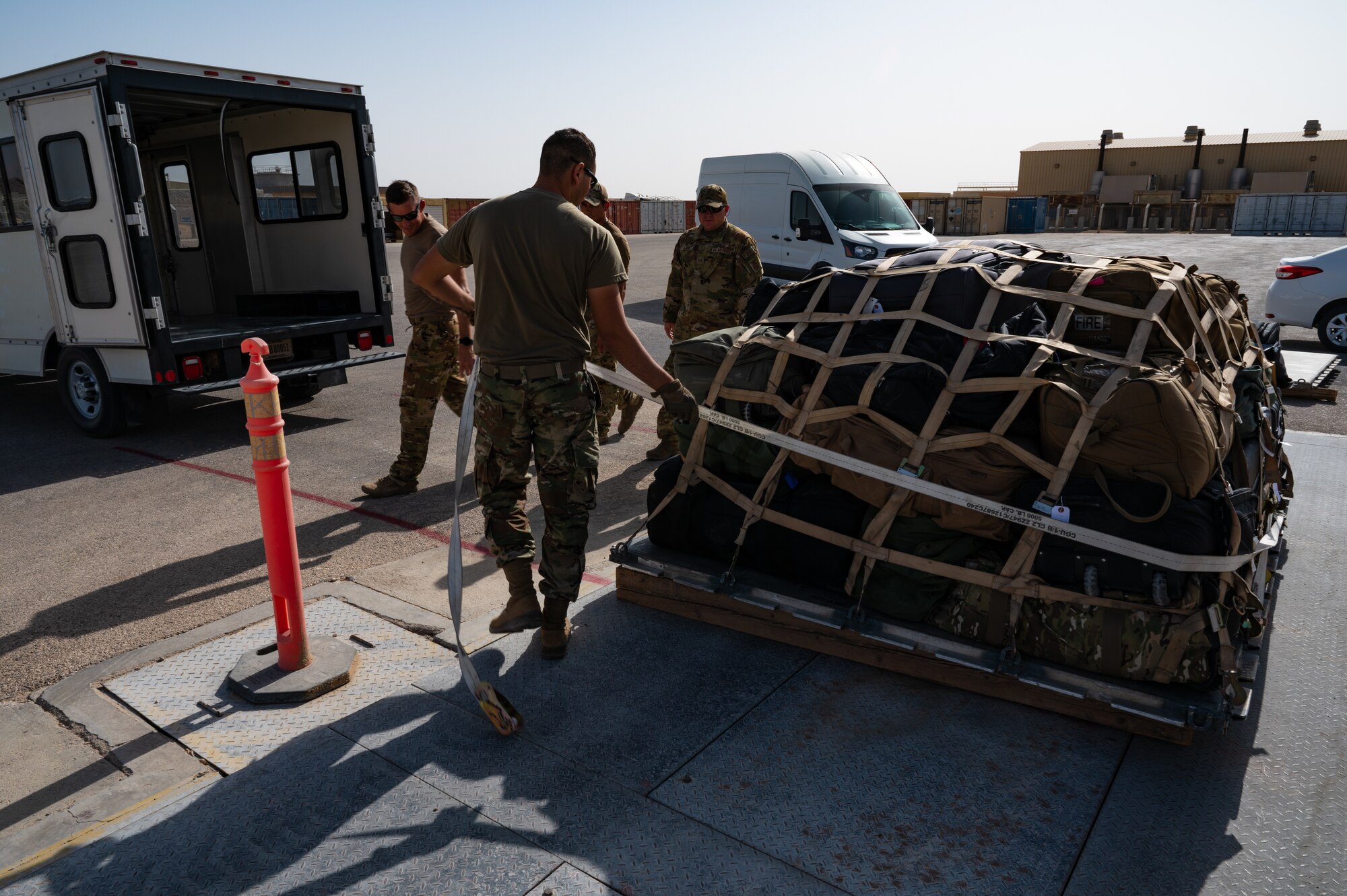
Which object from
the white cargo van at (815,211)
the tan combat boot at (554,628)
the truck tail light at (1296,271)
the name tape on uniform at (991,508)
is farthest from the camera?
the white cargo van at (815,211)

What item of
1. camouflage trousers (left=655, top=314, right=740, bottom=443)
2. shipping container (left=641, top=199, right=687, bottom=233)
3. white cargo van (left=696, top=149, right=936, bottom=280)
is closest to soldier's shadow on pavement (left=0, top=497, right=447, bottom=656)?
camouflage trousers (left=655, top=314, right=740, bottom=443)

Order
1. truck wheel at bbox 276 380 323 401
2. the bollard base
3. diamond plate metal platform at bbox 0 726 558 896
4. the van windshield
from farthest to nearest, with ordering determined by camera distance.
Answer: the van windshield, truck wheel at bbox 276 380 323 401, the bollard base, diamond plate metal platform at bbox 0 726 558 896

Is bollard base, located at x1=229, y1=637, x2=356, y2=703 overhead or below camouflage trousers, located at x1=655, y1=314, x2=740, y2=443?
below

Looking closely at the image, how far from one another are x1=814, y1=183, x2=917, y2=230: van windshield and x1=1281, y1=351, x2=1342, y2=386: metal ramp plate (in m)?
5.99

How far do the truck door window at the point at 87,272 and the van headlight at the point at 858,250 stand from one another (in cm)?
972

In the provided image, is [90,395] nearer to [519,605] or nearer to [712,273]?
[712,273]

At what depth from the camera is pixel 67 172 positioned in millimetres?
6922

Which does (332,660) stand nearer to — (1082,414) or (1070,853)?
(1070,853)

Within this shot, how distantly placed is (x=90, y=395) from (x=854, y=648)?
743 cm

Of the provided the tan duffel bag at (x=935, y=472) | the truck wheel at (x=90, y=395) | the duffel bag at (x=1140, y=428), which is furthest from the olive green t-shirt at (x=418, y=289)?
the duffel bag at (x=1140, y=428)

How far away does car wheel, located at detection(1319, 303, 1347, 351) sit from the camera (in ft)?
36.4

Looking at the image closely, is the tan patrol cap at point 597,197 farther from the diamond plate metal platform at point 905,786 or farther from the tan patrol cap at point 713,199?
the diamond plate metal platform at point 905,786

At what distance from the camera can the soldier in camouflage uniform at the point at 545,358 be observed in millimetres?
3283

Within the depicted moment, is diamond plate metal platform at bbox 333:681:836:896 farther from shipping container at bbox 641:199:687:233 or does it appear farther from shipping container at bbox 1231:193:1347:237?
shipping container at bbox 641:199:687:233
